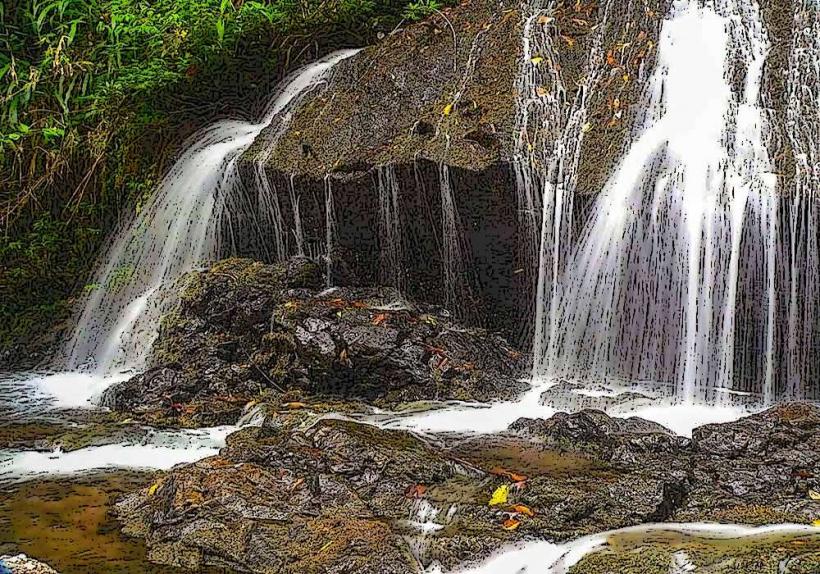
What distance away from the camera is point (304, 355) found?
22.9 feet

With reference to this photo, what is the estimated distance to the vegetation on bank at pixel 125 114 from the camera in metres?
9.56

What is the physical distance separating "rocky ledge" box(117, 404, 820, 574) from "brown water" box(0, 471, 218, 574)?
11cm

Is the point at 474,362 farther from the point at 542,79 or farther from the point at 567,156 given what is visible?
the point at 542,79

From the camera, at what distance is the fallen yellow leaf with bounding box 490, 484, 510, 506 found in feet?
14.7

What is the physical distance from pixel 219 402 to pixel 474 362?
1865 mm

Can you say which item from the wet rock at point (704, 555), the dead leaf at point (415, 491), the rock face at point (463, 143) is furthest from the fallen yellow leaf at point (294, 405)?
the wet rock at point (704, 555)

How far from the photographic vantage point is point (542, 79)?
7.78m

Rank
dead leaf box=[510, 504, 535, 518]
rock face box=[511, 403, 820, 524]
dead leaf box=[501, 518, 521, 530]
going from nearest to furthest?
1. dead leaf box=[501, 518, 521, 530]
2. dead leaf box=[510, 504, 535, 518]
3. rock face box=[511, 403, 820, 524]

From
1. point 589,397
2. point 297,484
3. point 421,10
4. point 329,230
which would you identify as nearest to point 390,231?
point 329,230

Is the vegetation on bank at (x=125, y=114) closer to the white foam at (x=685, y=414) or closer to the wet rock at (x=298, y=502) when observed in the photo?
the white foam at (x=685, y=414)

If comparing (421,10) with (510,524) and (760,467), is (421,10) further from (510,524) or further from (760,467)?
(510,524)

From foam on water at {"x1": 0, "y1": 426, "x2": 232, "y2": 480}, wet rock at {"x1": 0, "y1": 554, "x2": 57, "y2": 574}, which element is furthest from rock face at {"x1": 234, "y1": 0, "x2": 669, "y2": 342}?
wet rock at {"x1": 0, "y1": 554, "x2": 57, "y2": 574}

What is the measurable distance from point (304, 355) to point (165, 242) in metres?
2.40

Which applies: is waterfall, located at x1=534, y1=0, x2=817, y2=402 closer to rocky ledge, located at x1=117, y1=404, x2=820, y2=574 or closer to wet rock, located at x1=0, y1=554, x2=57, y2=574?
rocky ledge, located at x1=117, y1=404, x2=820, y2=574
